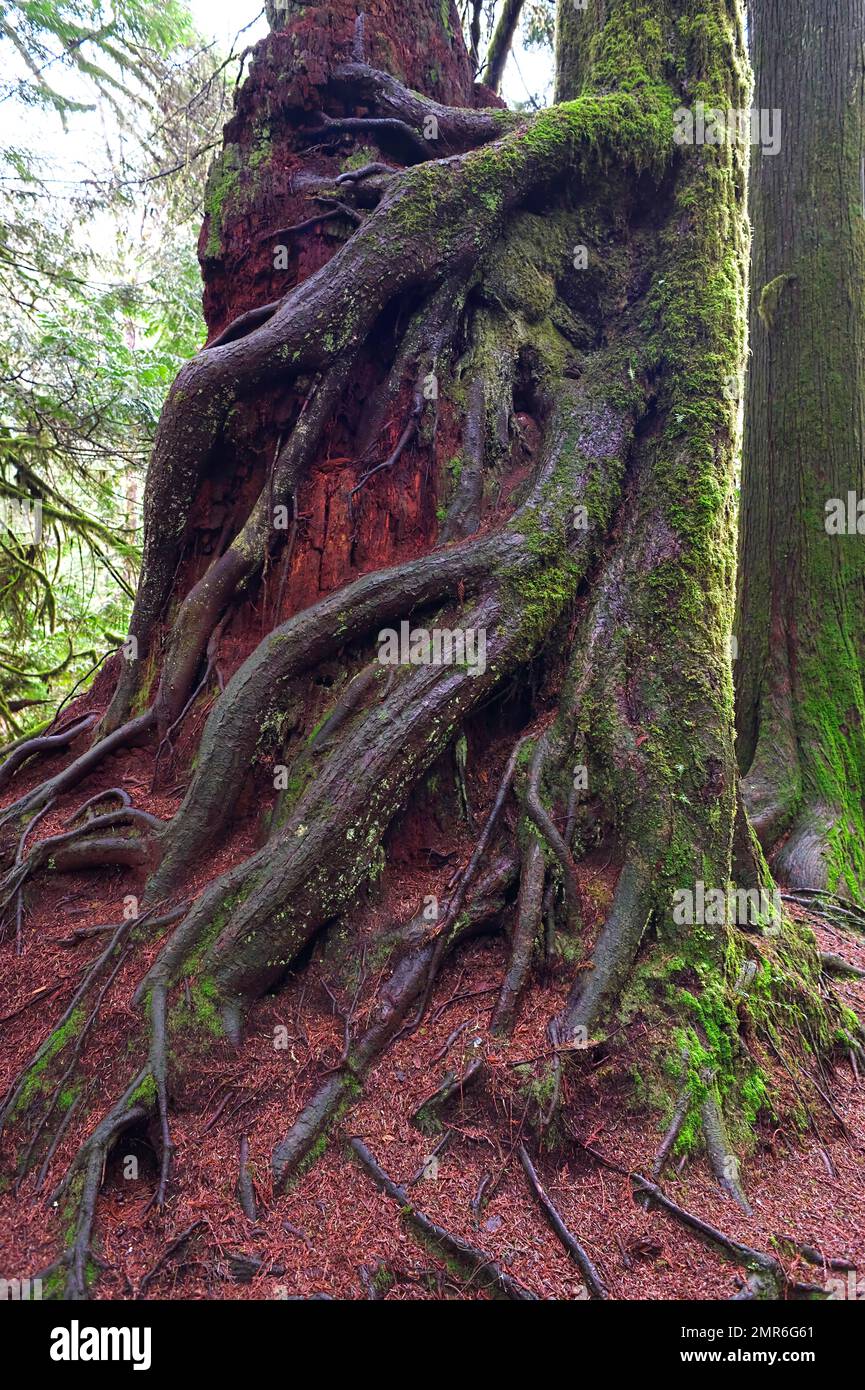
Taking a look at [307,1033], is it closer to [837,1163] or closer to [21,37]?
[837,1163]

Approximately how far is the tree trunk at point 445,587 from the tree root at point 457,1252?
0.99 ft

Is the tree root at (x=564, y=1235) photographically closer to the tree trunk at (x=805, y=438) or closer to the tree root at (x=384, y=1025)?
the tree root at (x=384, y=1025)

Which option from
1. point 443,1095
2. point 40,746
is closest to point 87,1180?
point 443,1095

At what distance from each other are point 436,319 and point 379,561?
4.01ft

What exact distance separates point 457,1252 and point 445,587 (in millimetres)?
2311

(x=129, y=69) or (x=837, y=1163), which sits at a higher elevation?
(x=129, y=69)

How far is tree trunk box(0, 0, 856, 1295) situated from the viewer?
9.04 feet

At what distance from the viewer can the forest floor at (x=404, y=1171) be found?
2.12 m

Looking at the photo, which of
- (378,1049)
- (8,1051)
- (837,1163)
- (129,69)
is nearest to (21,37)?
(129,69)

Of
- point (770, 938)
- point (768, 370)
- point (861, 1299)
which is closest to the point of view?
point (861, 1299)

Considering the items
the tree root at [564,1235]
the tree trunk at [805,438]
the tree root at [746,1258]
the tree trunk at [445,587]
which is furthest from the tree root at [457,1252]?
the tree trunk at [805,438]

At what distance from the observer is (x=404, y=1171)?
2.37 metres

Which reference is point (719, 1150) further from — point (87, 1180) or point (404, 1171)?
point (87, 1180)
